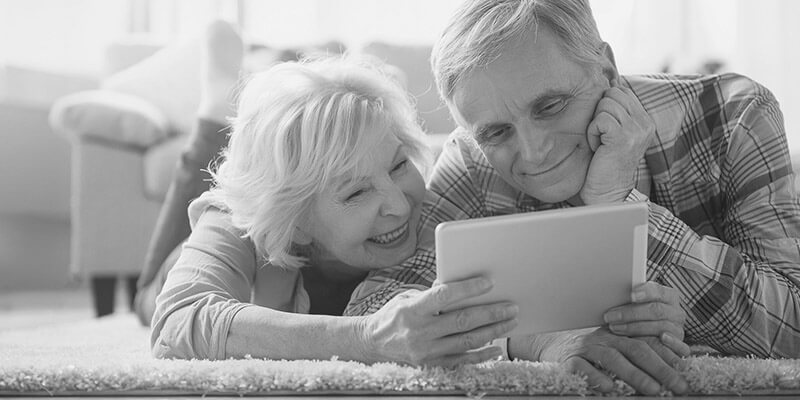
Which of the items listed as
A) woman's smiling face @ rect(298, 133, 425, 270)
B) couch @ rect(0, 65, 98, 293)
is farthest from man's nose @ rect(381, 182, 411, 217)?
couch @ rect(0, 65, 98, 293)

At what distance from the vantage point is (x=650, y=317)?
1.10 metres

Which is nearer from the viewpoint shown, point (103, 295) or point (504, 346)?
point (504, 346)

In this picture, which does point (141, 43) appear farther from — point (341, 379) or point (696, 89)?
point (341, 379)

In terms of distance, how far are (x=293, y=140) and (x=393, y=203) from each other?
0.18 metres

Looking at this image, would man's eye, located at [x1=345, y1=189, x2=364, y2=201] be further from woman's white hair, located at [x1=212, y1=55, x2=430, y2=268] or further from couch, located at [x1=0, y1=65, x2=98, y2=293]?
couch, located at [x1=0, y1=65, x2=98, y2=293]

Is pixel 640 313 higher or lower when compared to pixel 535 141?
lower

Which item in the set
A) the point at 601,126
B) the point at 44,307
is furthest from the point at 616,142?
the point at 44,307

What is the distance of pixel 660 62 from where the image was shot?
344cm

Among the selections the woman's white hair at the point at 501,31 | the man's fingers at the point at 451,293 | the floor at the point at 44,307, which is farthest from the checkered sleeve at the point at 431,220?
the floor at the point at 44,307

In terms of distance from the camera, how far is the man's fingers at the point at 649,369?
1.02 m

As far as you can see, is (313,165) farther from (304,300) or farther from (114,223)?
(114,223)

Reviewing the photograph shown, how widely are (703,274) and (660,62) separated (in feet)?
7.70

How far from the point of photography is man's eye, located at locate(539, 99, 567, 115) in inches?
49.8

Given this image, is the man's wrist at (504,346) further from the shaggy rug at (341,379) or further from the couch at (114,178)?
the couch at (114,178)
